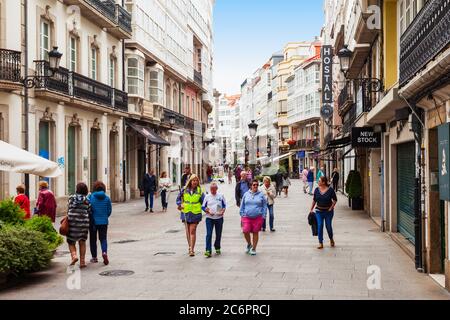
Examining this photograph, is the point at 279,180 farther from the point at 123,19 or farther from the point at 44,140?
the point at 44,140

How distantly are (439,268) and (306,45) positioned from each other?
239ft

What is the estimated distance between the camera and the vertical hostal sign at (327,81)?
41031 millimetres

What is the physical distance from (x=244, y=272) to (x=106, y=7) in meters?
19.9

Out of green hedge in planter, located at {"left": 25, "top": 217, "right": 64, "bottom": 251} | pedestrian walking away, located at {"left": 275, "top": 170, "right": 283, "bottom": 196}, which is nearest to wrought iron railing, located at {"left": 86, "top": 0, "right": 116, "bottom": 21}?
pedestrian walking away, located at {"left": 275, "top": 170, "right": 283, "bottom": 196}

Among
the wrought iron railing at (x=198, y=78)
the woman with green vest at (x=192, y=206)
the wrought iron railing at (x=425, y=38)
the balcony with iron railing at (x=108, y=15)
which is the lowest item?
the woman with green vest at (x=192, y=206)

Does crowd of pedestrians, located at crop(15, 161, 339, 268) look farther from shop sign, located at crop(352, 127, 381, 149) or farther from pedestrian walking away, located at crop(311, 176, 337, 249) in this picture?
shop sign, located at crop(352, 127, 381, 149)

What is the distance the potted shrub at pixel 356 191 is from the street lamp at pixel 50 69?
11.8 meters

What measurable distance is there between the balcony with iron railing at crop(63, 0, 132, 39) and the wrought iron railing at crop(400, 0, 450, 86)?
15.9 m

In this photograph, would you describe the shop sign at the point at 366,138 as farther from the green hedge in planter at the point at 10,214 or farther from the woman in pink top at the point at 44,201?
the green hedge in planter at the point at 10,214

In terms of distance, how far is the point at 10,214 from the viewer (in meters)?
11.5

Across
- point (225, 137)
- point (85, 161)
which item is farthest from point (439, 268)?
point (225, 137)

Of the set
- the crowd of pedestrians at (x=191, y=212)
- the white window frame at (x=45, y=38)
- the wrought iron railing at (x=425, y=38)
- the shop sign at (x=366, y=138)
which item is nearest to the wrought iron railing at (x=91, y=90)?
the white window frame at (x=45, y=38)

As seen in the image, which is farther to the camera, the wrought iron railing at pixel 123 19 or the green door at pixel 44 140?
the wrought iron railing at pixel 123 19
